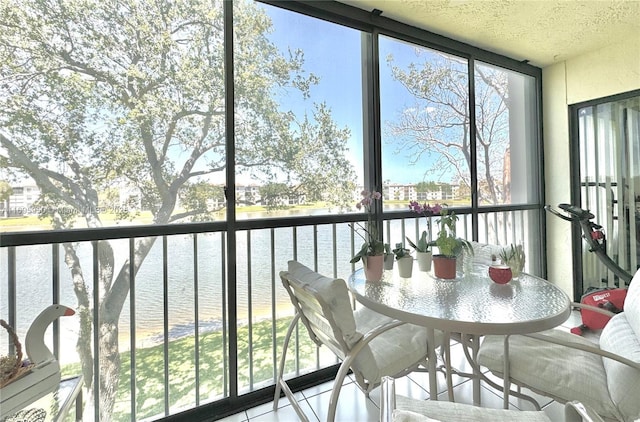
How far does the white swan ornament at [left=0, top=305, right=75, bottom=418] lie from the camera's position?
105 cm

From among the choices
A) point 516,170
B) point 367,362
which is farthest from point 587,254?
point 367,362

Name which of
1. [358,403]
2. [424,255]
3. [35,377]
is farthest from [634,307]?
[35,377]

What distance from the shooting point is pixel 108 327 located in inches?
66.4

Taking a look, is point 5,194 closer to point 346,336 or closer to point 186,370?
point 186,370

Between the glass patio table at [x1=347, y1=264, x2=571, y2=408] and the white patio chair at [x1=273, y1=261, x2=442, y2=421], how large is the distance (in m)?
0.11

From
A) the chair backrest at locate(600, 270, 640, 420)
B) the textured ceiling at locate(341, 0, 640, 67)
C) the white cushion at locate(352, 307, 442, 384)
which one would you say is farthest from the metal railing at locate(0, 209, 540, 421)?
the textured ceiling at locate(341, 0, 640, 67)

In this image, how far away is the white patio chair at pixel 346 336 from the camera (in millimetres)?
1287

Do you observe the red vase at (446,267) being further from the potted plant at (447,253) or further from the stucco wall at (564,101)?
the stucco wall at (564,101)

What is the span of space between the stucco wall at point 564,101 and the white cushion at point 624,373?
8.02ft

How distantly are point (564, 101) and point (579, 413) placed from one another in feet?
11.6

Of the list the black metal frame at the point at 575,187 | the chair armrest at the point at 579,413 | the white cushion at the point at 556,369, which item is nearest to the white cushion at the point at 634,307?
the white cushion at the point at 556,369

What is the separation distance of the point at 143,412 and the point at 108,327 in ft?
1.80

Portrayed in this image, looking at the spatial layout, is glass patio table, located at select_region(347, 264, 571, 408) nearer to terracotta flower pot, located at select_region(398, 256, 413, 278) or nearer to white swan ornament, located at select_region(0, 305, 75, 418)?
terracotta flower pot, located at select_region(398, 256, 413, 278)

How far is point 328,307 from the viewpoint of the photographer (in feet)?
4.14
